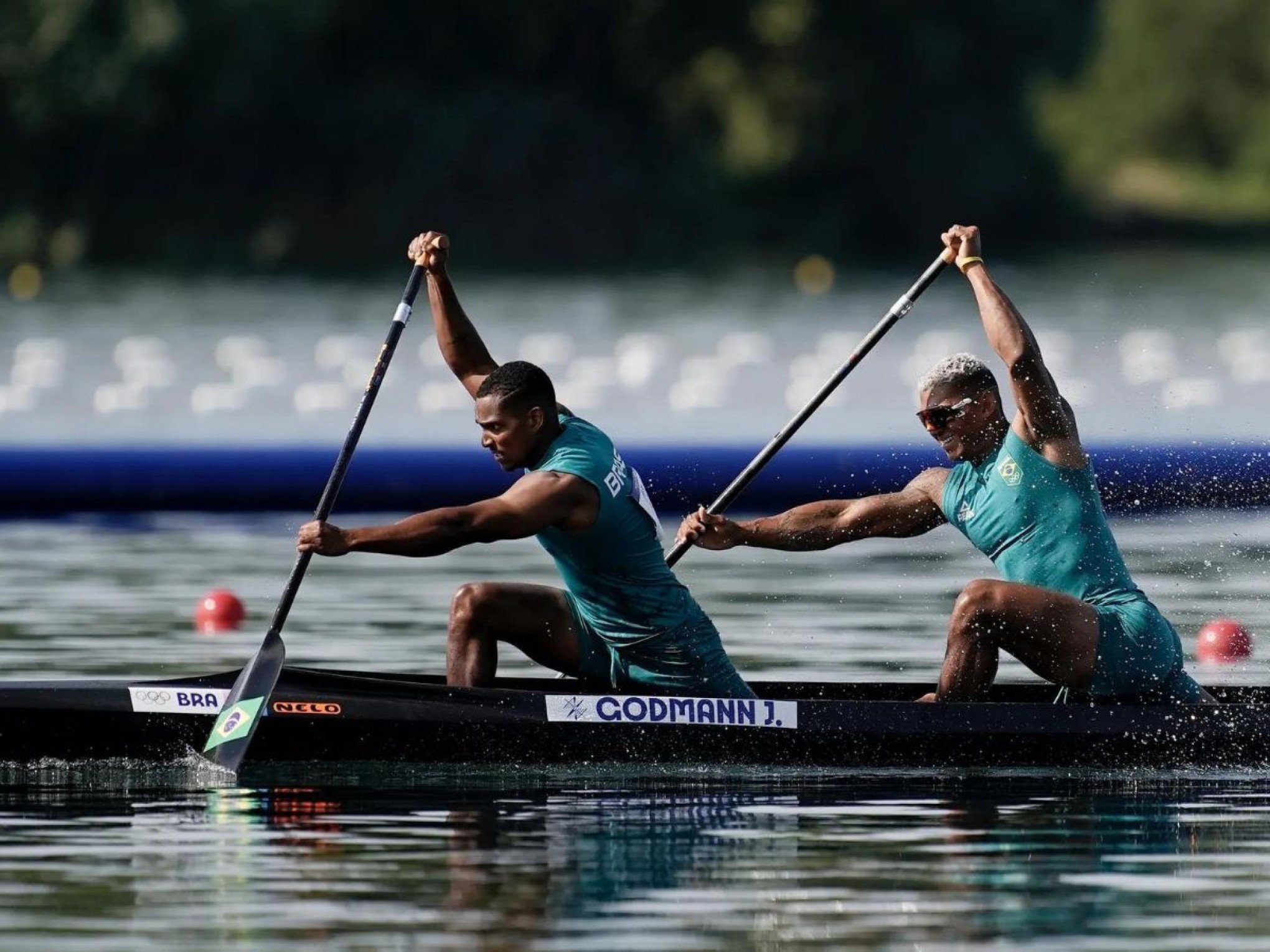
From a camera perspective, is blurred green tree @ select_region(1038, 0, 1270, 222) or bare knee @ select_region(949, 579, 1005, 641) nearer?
bare knee @ select_region(949, 579, 1005, 641)

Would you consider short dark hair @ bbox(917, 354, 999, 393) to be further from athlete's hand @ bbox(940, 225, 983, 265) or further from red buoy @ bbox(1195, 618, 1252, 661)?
red buoy @ bbox(1195, 618, 1252, 661)

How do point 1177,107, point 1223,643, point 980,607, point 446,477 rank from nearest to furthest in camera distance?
point 980,607 < point 1223,643 < point 446,477 < point 1177,107

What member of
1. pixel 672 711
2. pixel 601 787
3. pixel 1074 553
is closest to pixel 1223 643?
pixel 1074 553

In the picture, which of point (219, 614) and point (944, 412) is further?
point (219, 614)

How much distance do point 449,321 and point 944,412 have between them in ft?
7.32

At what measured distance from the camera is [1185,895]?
26.5 ft

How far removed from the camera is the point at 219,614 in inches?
621

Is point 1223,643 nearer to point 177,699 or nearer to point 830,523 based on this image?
point 830,523

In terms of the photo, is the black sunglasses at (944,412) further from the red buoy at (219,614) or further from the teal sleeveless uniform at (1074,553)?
the red buoy at (219,614)

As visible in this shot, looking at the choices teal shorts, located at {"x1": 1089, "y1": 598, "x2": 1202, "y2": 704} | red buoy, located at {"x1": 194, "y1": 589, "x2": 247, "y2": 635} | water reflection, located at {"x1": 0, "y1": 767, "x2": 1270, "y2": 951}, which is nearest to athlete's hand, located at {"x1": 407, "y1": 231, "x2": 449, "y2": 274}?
water reflection, located at {"x1": 0, "y1": 767, "x2": 1270, "y2": 951}

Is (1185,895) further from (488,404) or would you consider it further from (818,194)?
(818,194)

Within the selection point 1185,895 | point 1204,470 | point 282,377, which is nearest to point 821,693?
point 1185,895

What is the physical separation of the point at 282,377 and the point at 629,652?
24.5 meters

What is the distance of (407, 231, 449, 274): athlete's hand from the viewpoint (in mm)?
11852
